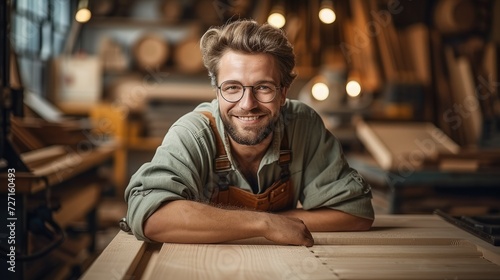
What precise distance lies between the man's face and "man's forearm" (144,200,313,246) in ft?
1.36

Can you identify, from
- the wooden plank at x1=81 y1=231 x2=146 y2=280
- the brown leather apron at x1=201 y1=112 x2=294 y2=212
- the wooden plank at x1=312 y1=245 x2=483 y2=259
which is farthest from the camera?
the brown leather apron at x1=201 y1=112 x2=294 y2=212

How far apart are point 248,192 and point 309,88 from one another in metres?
2.63

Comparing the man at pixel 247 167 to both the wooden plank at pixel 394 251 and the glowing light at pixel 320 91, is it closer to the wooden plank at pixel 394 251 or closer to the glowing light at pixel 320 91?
the wooden plank at pixel 394 251

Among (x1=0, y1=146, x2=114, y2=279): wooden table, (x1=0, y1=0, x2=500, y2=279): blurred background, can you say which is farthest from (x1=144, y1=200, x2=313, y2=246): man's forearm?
(x1=0, y1=0, x2=500, y2=279): blurred background

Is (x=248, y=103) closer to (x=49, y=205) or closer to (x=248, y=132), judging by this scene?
(x=248, y=132)

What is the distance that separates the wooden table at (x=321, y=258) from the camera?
1.84m

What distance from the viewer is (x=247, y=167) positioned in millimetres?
2760

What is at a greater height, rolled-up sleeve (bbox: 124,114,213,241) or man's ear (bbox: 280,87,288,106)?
man's ear (bbox: 280,87,288,106)

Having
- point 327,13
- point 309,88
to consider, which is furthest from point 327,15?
point 309,88

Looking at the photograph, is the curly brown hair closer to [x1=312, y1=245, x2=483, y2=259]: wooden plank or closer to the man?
the man

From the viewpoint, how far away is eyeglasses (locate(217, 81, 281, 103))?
2.55 metres

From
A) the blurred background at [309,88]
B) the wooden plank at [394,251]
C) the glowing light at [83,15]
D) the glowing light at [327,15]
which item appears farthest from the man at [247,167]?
the glowing light at [83,15]

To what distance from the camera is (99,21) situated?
928cm

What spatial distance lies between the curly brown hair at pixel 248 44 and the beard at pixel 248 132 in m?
0.17
